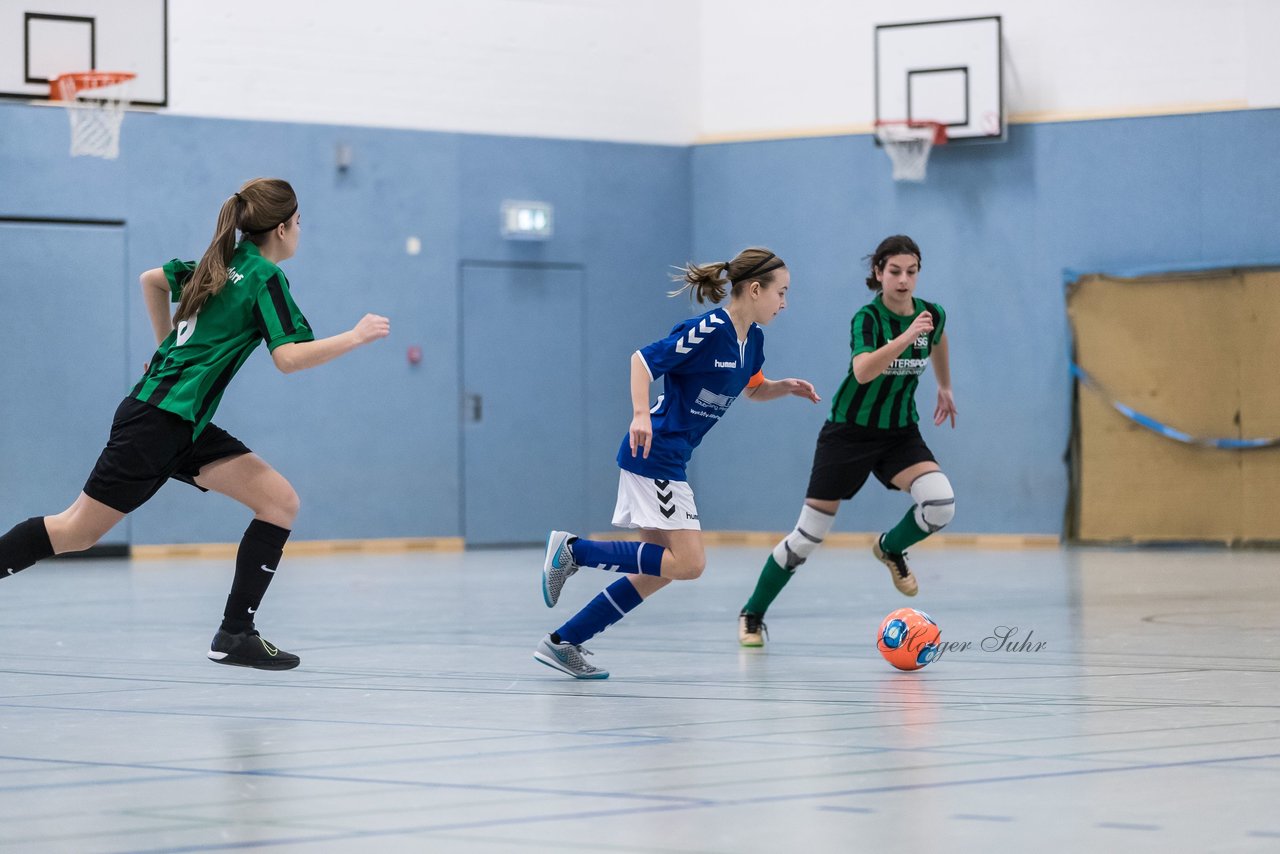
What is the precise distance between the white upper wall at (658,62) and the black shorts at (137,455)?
10.3m

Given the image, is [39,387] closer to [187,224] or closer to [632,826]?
[187,224]

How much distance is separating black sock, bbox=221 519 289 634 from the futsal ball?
7.41ft

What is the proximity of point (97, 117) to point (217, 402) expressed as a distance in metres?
9.98

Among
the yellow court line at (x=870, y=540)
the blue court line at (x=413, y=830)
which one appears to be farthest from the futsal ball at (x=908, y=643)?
the yellow court line at (x=870, y=540)

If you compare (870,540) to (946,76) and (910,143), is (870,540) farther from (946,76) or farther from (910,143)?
(946,76)

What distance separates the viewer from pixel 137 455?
6.13m

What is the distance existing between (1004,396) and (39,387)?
874 centimetres

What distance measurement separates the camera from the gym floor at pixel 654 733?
3721 mm

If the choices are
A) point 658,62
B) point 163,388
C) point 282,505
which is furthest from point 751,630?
point 658,62

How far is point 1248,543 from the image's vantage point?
15.8 m

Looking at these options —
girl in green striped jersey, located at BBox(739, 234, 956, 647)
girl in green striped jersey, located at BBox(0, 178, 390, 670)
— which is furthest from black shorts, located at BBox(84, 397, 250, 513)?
girl in green striped jersey, located at BBox(739, 234, 956, 647)

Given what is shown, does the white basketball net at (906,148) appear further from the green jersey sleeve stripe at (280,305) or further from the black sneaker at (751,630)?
the green jersey sleeve stripe at (280,305)

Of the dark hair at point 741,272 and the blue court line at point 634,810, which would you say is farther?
the dark hair at point 741,272

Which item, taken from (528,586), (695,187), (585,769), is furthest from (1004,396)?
(585,769)
